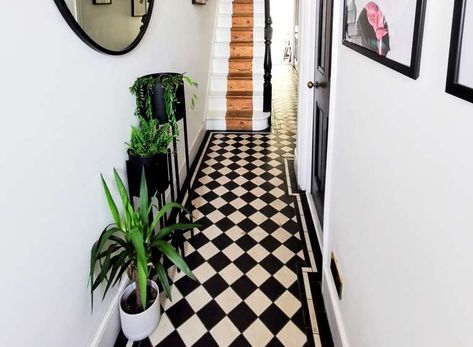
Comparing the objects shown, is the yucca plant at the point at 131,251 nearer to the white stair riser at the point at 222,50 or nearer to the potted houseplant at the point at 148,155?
the potted houseplant at the point at 148,155

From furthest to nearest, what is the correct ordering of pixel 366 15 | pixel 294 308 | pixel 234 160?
pixel 234 160 < pixel 294 308 < pixel 366 15

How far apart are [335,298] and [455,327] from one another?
1.02 m

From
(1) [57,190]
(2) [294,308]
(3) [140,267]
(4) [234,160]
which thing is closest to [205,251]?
(2) [294,308]

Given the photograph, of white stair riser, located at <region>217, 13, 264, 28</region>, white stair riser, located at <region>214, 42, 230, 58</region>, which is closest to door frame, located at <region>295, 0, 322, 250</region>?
white stair riser, located at <region>214, 42, 230, 58</region>

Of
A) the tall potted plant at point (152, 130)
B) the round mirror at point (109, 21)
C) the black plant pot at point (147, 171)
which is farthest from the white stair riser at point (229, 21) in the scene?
the black plant pot at point (147, 171)

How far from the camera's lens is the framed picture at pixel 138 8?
182 cm

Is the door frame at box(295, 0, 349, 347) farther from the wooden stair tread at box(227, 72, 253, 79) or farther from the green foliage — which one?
the wooden stair tread at box(227, 72, 253, 79)

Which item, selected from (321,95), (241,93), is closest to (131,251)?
(321,95)

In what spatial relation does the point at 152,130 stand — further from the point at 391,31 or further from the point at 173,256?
the point at 391,31

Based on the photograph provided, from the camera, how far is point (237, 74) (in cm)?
502

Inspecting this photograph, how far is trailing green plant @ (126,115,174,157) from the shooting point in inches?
68.7

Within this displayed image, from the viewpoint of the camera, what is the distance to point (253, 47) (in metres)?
5.19

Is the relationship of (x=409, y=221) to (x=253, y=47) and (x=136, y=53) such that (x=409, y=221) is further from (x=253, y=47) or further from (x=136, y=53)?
(x=253, y=47)

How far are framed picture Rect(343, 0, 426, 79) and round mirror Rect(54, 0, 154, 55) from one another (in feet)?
3.25
